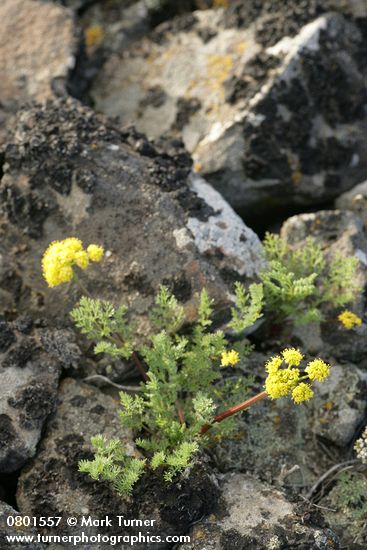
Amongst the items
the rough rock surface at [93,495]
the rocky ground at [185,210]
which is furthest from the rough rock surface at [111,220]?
the rough rock surface at [93,495]

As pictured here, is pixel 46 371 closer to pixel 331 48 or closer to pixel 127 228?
pixel 127 228

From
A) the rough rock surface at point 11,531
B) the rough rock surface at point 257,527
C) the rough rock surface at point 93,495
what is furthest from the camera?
the rough rock surface at point 93,495

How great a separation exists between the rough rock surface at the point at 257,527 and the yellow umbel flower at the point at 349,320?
1.52m

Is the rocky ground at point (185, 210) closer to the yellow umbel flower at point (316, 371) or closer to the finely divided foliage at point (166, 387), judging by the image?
the finely divided foliage at point (166, 387)

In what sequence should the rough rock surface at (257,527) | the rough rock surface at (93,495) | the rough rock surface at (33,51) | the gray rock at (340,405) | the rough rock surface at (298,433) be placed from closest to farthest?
1. the rough rock surface at (257,527)
2. the rough rock surface at (93,495)
3. the rough rock surface at (298,433)
4. the gray rock at (340,405)
5. the rough rock surface at (33,51)

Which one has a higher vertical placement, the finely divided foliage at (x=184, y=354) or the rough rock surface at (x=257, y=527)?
the finely divided foliage at (x=184, y=354)

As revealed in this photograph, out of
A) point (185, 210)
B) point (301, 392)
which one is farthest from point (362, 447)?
point (185, 210)

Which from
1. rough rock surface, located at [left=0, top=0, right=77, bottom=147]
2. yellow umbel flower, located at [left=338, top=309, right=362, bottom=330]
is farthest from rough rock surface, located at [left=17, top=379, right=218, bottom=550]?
rough rock surface, located at [left=0, top=0, right=77, bottom=147]

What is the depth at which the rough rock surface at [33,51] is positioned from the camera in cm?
746

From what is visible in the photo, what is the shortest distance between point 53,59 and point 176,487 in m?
4.87

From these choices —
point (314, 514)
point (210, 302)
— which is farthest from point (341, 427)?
point (210, 302)

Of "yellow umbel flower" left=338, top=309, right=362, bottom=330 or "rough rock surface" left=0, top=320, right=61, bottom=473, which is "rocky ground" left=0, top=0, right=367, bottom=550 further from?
"yellow umbel flower" left=338, top=309, right=362, bottom=330

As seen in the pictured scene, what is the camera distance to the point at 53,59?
767 centimetres

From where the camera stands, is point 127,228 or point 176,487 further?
point 127,228
